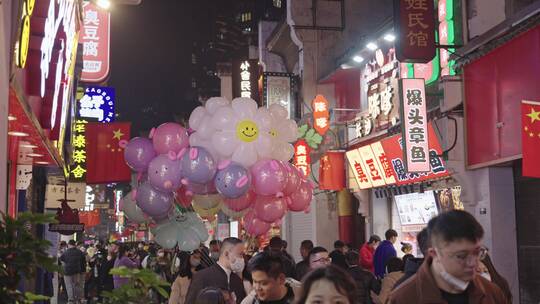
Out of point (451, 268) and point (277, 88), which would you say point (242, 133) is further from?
point (277, 88)

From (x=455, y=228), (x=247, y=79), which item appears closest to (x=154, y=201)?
(x=455, y=228)

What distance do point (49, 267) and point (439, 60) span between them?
13.3 metres

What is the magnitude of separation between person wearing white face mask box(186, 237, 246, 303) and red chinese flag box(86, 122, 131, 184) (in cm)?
1047

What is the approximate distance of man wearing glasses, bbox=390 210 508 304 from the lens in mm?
3771

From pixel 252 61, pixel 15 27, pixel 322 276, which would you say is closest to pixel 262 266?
pixel 322 276

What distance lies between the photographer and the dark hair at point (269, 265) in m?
5.34

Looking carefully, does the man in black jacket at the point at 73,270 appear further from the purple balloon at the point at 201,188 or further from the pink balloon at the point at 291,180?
the pink balloon at the point at 291,180

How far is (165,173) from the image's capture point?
12.1m

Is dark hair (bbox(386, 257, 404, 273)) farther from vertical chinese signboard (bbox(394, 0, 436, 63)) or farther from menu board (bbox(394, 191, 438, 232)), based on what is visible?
menu board (bbox(394, 191, 438, 232))

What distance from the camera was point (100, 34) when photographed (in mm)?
20297

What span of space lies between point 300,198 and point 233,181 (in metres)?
2.45

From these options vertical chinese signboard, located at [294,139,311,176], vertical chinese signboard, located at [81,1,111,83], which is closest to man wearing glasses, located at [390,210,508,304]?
vertical chinese signboard, located at [81,1,111,83]

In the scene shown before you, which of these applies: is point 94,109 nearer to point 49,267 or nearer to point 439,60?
point 439,60

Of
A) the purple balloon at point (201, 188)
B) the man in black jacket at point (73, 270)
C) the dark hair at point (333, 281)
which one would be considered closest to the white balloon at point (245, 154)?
the purple balloon at point (201, 188)
